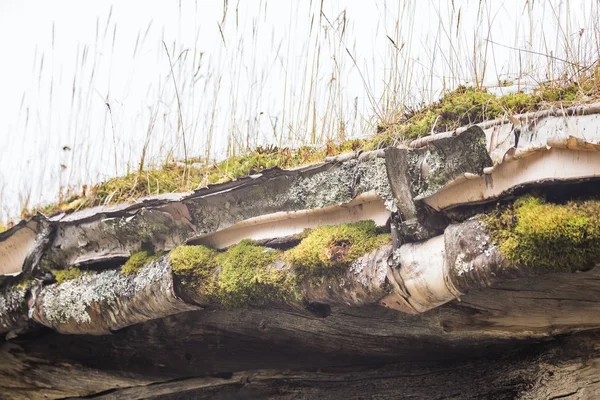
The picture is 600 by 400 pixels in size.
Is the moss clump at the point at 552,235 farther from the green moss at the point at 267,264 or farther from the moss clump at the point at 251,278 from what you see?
the moss clump at the point at 251,278

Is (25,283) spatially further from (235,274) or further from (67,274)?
(235,274)

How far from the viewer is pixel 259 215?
2307 mm

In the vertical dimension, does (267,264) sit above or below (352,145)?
below

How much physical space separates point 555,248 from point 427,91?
128 centimetres

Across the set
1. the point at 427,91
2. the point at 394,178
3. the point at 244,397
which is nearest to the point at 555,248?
the point at 394,178

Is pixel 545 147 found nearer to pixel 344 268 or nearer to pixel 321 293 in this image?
pixel 344 268

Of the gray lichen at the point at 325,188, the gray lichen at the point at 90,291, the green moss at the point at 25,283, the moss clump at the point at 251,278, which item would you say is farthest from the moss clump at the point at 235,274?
the green moss at the point at 25,283

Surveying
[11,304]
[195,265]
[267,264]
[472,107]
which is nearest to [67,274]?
[11,304]

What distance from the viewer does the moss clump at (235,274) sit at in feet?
7.05

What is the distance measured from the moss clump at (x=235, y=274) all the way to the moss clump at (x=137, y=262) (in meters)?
0.23

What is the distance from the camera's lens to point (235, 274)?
88.4 inches

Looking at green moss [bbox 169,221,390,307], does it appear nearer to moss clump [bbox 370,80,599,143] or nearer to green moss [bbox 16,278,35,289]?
moss clump [bbox 370,80,599,143]

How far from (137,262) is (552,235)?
172cm

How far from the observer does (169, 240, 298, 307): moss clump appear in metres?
2.15
